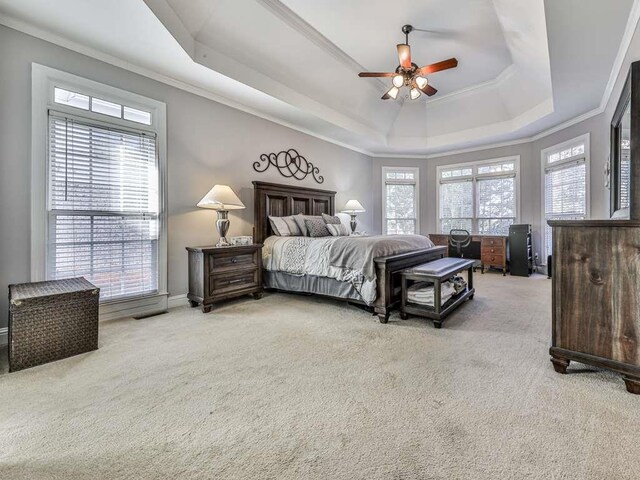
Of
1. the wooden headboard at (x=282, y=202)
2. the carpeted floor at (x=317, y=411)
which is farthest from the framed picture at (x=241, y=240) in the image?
the carpeted floor at (x=317, y=411)

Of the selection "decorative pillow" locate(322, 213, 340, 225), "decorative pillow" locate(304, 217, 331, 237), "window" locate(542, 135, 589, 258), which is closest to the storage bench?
"decorative pillow" locate(304, 217, 331, 237)

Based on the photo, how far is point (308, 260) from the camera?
146 inches

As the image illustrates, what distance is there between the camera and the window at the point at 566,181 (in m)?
4.93

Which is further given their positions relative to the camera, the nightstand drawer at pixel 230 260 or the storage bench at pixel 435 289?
the nightstand drawer at pixel 230 260

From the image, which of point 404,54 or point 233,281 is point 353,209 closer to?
point 404,54

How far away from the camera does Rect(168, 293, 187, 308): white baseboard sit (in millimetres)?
3604

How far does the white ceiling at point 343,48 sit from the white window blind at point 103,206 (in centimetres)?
85

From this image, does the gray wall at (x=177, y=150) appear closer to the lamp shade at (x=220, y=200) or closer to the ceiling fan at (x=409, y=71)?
the lamp shade at (x=220, y=200)

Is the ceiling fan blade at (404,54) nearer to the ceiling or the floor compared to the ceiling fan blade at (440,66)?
nearer to the ceiling

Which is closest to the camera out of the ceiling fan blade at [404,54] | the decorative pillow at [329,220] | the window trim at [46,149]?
the window trim at [46,149]

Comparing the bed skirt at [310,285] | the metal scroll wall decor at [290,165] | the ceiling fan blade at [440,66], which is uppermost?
the ceiling fan blade at [440,66]

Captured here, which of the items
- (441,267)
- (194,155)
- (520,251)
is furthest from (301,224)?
(520,251)

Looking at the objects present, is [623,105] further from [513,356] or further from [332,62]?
[332,62]

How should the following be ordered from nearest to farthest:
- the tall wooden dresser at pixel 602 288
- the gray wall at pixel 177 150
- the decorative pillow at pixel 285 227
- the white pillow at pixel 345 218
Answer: the tall wooden dresser at pixel 602 288 → the gray wall at pixel 177 150 → the decorative pillow at pixel 285 227 → the white pillow at pixel 345 218
